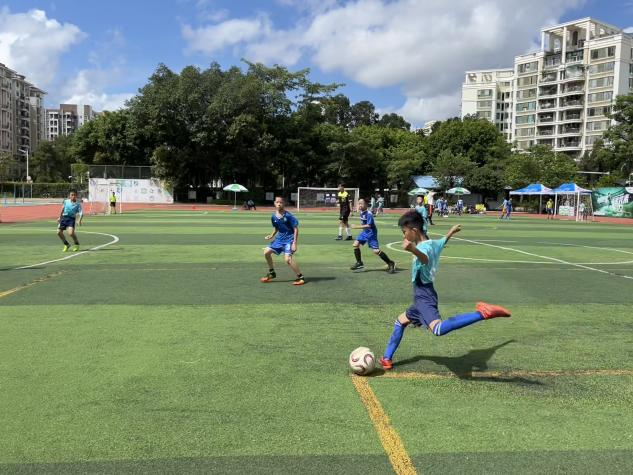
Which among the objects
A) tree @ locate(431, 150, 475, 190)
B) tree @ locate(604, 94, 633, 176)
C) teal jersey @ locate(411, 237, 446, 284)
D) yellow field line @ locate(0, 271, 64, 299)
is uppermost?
tree @ locate(604, 94, 633, 176)

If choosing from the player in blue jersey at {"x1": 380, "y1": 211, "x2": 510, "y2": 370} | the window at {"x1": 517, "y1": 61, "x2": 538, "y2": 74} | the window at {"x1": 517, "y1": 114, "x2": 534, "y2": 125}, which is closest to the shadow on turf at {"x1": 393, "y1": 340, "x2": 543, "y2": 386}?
the player in blue jersey at {"x1": 380, "y1": 211, "x2": 510, "y2": 370}

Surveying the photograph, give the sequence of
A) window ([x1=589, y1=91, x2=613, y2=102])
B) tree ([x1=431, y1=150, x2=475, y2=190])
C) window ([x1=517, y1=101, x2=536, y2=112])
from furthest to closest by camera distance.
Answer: window ([x1=517, y1=101, x2=536, y2=112]) → window ([x1=589, y1=91, x2=613, y2=102]) → tree ([x1=431, y1=150, x2=475, y2=190])

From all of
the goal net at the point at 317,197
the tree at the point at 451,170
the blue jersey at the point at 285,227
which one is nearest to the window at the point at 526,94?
the tree at the point at 451,170

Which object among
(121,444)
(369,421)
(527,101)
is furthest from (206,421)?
(527,101)

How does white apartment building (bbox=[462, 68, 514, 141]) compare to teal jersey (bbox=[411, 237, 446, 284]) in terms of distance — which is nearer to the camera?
teal jersey (bbox=[411, 237, 446, 284])

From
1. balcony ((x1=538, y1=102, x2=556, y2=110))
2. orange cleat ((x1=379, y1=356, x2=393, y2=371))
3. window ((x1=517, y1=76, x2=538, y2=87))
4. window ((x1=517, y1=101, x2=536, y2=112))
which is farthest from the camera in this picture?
window ((x1=517, y1=101, x2=536, y2=112))

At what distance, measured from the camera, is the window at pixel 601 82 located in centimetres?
9850

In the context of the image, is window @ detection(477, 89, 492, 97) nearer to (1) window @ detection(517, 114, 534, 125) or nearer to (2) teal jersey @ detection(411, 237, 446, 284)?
(1) window @ detection(517, 114, 534, 125)

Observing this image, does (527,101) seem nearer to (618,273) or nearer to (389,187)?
(389,187)

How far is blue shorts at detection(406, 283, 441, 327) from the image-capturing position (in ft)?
17.5

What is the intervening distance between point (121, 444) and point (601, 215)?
51035mm

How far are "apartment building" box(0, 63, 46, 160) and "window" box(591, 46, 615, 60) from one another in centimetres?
12779

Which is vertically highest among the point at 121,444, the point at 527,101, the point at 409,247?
the point at 527,101

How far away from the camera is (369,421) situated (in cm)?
437
